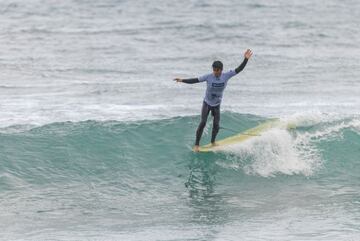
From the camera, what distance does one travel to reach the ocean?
12062mm

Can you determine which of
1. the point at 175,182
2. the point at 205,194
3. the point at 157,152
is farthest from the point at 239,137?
the point at 205,194

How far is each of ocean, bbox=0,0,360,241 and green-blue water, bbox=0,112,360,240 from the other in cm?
3

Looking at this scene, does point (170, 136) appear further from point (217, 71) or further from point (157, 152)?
point (217, 71)

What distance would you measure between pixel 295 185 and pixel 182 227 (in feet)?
9.79

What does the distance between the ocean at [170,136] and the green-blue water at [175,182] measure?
32 mm

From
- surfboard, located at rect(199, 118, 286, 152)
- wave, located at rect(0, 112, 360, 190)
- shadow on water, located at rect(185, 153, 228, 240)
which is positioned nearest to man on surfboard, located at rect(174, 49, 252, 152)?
surfboard, located at rect(199, 118, 286, 152)

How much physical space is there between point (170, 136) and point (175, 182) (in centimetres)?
255

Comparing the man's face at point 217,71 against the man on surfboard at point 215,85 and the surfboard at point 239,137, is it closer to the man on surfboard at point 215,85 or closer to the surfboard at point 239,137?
the man on surfboard at point 215,85

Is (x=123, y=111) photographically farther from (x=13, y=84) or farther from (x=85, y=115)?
(x=13, y=84)

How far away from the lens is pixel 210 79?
46.5 ft

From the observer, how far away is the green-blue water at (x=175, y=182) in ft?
38.1

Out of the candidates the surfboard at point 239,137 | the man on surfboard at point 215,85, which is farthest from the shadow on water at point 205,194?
the man on surfboard at point 215,85

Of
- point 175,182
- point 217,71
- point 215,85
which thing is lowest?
point 175,182

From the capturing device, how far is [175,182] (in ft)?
47.1
